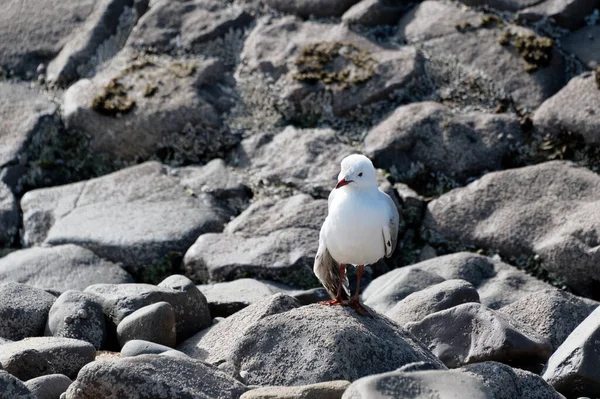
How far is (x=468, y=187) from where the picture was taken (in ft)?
43.1

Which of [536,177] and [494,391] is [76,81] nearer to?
[536,177]

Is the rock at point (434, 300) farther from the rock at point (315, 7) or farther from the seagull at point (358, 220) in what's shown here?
the rock at point (315, 7)

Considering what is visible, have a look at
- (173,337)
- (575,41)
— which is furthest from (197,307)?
(575,41)

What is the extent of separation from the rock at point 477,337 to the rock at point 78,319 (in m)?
3.13

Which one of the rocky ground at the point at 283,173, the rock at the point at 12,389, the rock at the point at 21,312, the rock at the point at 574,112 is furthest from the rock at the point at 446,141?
the rock at the point at 12,389

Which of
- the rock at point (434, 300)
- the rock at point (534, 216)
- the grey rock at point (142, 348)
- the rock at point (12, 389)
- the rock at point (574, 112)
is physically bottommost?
the rock at point (534, 216)

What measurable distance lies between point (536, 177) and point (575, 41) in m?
2.58

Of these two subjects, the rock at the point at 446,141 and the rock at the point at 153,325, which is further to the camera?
the rock at the point at 446,141

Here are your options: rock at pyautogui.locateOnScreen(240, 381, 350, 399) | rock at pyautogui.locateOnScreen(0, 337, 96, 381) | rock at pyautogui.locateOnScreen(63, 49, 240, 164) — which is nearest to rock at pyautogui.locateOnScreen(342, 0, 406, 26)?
rock at pyautogui.locateOnScreen(63, 49, 240, 164)

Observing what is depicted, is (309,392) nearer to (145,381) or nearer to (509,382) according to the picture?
(145,381)

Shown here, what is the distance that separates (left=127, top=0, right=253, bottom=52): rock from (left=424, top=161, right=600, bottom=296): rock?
16.1 feet

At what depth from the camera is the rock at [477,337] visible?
29.9 feet

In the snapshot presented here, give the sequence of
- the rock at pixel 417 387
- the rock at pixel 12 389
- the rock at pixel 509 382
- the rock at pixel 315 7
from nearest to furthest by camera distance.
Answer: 1. the rock at pixel 417 387
2. the rock at pixel 12 389
3. the rock at pixel 509 382
4. the rock at pixel 315 7

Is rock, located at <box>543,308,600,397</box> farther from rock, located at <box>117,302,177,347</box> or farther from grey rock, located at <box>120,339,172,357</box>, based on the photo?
Result: rock, located at <box>117,302,177,347</box>
